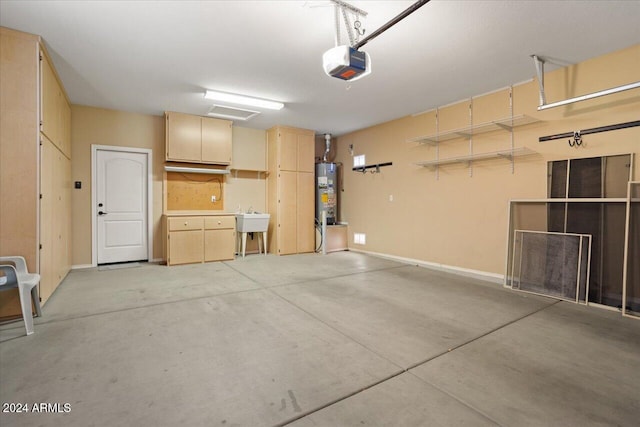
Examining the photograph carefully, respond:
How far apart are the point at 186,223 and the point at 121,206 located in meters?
1.28

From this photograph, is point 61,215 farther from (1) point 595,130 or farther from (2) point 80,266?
(1) point 595,130

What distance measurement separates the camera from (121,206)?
5.53 metres

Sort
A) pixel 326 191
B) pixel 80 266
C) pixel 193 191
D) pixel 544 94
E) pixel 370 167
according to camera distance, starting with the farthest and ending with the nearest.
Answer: pixel 326 191
pixel 370 167
pixel 193 191
pixel 80 266
pixel 544 94

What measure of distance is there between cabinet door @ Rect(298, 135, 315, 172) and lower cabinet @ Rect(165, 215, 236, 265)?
6.44 feet

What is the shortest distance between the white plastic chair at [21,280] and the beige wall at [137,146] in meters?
2.66

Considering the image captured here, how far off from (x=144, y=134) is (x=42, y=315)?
3.78m

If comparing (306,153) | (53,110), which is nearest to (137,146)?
(53,110)

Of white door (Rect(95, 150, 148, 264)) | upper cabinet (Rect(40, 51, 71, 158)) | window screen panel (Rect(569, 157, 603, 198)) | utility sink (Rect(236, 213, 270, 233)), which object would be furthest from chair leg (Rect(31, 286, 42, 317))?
window screen panel (Rect(569, 157, 603, 198))

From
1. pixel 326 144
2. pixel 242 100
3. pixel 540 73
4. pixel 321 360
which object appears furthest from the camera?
pixel 326 144

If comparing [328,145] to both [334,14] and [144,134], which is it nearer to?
[144,134]

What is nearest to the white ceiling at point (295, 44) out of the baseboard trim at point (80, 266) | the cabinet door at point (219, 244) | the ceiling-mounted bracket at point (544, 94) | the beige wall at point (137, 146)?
the ceiling-mounted bracket at point (544, 94)

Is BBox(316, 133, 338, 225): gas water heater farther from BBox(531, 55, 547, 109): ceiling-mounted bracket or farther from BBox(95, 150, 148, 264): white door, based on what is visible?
BBox(531, 55, 547, 109): ceiling-mounted bracket

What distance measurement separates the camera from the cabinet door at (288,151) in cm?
649

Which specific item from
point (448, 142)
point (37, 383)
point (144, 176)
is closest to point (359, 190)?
point (448, 142)
